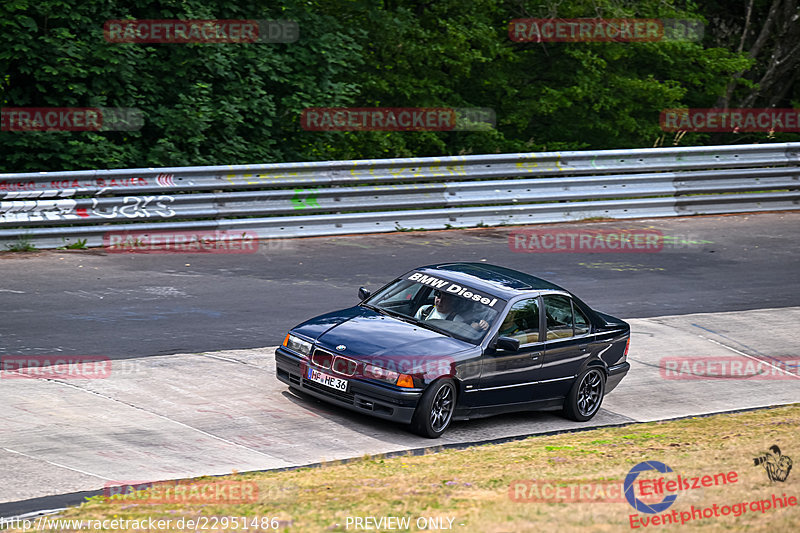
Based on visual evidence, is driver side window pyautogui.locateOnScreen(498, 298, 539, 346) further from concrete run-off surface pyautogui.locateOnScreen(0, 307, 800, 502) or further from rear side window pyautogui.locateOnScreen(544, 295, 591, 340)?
concrete run-off surface pyautogui.locateOnScreen(0, 307, 800, 502)

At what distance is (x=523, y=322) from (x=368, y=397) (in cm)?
184

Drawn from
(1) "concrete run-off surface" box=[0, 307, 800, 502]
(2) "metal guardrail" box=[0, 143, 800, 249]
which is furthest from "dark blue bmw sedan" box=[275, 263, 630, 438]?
(2) "metal guardrail" box=[0, 143, 800, 249]

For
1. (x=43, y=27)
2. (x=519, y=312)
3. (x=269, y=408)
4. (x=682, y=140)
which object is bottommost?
(x=269, y=408)

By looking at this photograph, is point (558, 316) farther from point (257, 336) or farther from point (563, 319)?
point (257, 336)

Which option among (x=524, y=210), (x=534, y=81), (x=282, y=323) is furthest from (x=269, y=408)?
(x=534, y=81)

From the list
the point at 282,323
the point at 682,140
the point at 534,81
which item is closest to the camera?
the point at 282,323

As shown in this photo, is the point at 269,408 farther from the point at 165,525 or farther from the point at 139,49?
the point at 139,49

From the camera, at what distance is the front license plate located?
915 centimetres

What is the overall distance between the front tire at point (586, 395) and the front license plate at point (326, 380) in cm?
251

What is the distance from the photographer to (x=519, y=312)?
994 cm

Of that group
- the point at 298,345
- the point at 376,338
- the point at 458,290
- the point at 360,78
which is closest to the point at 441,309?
the point at 458,290

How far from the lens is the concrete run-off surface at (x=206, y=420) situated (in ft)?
25.2

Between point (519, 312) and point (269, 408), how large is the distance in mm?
2568

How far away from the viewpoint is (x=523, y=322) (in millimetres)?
9945
